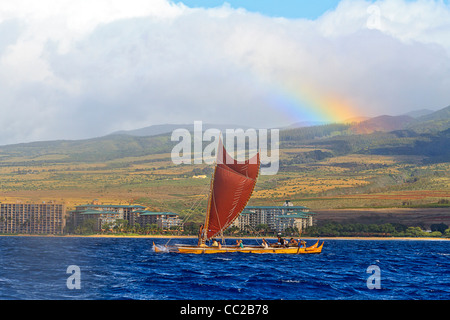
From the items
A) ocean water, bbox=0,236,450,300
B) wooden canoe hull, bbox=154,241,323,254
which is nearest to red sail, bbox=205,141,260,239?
wooden canoe hull, bbox=154,241,323,254

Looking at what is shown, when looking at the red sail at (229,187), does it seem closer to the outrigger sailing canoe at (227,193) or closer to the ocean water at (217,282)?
the outrigger sailing canoe at (227,193)

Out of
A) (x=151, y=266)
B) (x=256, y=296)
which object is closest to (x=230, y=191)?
(x=151, y=266)

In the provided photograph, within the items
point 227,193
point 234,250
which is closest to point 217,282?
point 227,193

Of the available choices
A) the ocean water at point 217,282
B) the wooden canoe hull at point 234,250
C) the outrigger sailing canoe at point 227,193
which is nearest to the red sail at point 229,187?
the outrigger sailing canoe at point 227,193

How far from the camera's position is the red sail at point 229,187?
10100 cm

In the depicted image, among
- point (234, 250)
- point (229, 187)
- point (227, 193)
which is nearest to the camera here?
point (229, 187)

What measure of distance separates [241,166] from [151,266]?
31.0 meters

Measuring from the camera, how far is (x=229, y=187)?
101 m

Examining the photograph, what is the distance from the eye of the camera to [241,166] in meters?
101

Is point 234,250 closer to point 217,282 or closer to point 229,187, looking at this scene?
point 229,187

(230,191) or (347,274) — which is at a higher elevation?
(230,191)
